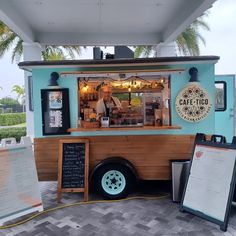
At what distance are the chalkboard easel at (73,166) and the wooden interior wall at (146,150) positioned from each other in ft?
0.50

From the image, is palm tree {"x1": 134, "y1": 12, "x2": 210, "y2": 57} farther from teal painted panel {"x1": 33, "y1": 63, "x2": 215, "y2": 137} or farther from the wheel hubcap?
the wheel hubcap

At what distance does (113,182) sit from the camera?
13.3 feet

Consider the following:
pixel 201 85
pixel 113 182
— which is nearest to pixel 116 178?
pixel 113 182

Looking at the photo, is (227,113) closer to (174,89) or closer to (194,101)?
(194,101)

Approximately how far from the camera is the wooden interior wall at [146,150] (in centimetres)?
407

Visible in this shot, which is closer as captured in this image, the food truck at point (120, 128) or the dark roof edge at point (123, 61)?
the dark roof edge at point (123, 61)

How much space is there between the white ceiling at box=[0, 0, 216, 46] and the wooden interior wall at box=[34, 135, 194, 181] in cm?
279

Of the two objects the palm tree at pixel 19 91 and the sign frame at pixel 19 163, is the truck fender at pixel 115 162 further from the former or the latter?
the palm tree at pixel 19 91

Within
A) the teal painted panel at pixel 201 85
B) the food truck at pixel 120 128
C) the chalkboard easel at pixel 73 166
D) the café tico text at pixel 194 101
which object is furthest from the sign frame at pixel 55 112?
the café tico text at pixel 194 101

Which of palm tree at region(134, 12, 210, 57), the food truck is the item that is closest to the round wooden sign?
the food truck

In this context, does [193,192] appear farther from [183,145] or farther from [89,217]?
[89,217]

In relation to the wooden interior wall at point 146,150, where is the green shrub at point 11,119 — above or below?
above

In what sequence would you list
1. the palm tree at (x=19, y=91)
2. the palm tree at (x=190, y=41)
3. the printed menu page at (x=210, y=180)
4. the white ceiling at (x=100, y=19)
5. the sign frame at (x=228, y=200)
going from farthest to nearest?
the palm tree at (x=19, y=91), the palm tree at (x=190, y=41), the white ceiling at (x=100, y=19), the printed menu page at (x=210, y=180), the sign frame at (x=228, y=200)

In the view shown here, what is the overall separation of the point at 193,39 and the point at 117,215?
929cm
